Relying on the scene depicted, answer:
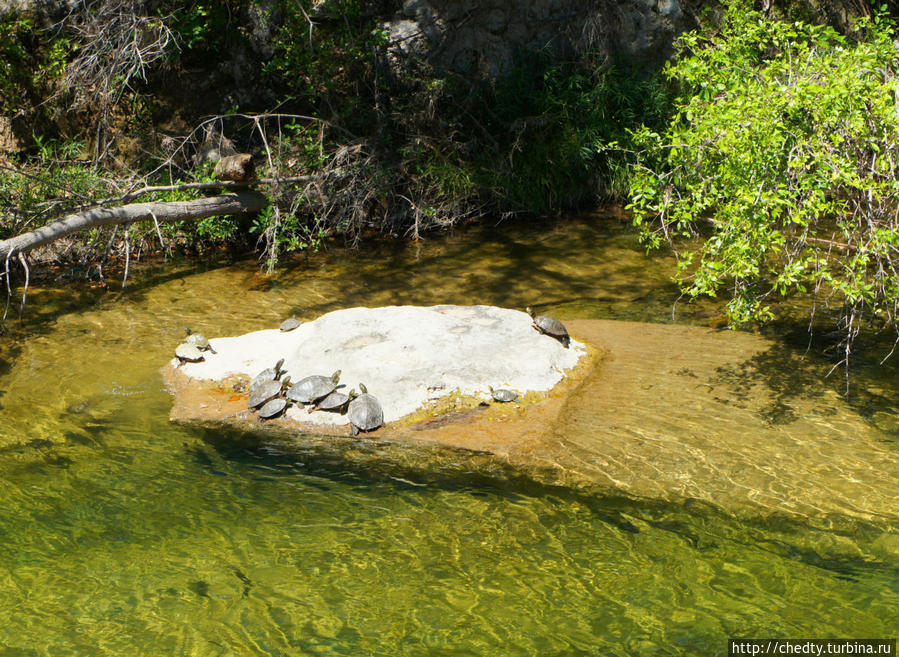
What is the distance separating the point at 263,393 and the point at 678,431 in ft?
10.1

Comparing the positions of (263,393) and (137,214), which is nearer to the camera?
(263,393)

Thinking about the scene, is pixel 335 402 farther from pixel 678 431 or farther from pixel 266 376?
pixel 678 431

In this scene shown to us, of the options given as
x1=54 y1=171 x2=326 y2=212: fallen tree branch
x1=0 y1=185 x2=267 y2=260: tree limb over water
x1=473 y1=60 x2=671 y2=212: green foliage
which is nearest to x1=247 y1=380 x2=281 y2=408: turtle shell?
x1=0 y1=185 x2=267 y2=260: tree limb over water

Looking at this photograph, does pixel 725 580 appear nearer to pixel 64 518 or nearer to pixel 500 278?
pixel 64 518

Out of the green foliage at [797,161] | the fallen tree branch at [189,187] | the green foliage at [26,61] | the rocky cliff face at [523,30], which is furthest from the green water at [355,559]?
the rocky cliff face at [523,30]

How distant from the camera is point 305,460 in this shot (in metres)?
5.40

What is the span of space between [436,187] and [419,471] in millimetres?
6023

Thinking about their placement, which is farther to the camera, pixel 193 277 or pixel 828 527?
pixel 193 277

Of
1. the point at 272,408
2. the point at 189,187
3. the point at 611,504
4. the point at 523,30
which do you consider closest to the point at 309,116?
the point at 189,187

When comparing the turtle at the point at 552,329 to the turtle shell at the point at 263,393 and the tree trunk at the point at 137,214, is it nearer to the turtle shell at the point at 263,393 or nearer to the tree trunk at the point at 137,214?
the turtle shell at the point at 263,393

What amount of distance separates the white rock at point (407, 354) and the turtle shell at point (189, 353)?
0.18 feet

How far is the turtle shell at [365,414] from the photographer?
5.69 m

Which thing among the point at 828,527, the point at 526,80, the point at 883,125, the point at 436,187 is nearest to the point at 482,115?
the point at 526,80

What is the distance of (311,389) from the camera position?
599cm
